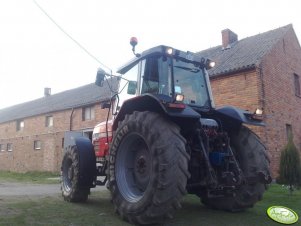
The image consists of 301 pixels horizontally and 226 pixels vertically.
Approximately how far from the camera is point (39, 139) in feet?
96.7

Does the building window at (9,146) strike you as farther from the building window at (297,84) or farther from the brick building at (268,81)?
the building window at (297,84)

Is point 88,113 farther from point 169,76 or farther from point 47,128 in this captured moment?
point 169,76

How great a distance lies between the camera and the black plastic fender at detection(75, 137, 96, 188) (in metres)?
6.73

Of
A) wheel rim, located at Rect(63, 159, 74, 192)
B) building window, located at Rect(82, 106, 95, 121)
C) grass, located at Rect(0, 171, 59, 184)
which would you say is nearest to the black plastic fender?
wheel rim, located at Rect(63, 159, 74, 192)

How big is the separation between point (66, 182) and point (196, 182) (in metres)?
3.33

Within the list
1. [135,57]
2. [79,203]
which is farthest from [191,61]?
[79,203]

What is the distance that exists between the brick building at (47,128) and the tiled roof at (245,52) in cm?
830

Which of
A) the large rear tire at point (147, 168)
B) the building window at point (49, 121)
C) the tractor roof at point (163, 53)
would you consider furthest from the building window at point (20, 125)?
the large rear tire at point (147, 168)

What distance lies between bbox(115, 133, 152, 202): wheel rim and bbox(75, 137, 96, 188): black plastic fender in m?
1.40

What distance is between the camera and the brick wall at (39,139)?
25.7 meters

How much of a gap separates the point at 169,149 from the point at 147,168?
34.4 inches

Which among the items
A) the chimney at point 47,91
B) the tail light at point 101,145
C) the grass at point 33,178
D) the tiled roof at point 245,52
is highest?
the chimney at point 47,91

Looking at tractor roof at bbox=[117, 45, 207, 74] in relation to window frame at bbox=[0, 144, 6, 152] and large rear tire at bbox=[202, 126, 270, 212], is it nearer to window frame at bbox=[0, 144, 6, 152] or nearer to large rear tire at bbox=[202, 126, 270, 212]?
large rear tire at bbox=[202, 126, 270, 212]

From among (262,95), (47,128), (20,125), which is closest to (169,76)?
(262,95)
